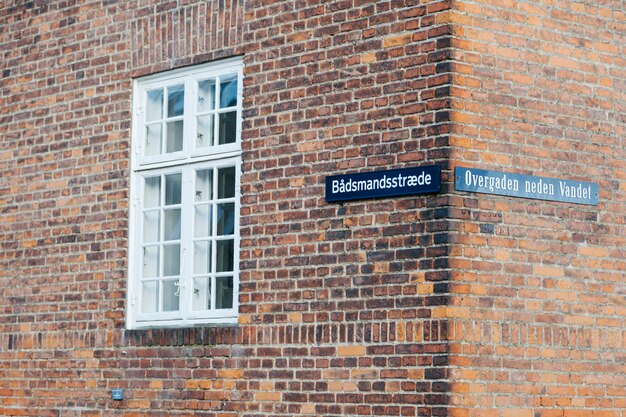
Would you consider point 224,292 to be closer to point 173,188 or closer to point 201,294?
point 201,294

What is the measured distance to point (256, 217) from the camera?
9938 mm

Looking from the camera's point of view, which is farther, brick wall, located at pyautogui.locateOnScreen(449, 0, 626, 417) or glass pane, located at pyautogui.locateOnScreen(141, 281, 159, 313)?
glass pane, located at pyautogui.locateOnScreen(141, 281, 159, 313)

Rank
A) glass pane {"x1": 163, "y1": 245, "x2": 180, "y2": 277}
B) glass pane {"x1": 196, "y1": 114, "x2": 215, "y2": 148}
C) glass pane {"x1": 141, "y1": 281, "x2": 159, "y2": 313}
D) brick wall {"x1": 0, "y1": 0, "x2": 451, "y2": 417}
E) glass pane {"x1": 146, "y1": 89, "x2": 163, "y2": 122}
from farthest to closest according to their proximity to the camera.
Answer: glass pane {"x1": 146, "y1": 89, "x2": 163, "y2": 122} → glass pane {"x1": 141, "y1": 281, "x2": 159, "y2": 313} → glass pane {"x1": 163, "y1": 245, "x2": 180, "y2": 277} → glass pane {"x1": 196, "y1": 114, "x2": 215, "y2": 148} → brick wall {"x1": 0, "y1": 0, "x2": 451, "y2": 417}

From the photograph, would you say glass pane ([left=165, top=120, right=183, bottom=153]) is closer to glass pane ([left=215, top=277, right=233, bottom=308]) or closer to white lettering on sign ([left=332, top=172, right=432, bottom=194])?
glass pane ([left=215, top=277, right=233, bottom=308])

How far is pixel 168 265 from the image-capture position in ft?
35.2

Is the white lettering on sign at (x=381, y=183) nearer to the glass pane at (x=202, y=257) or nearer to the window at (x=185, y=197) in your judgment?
the window at (x=185, y=197)

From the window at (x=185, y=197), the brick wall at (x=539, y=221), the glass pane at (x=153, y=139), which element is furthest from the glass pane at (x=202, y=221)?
the brick wall at (x=539, y=221)

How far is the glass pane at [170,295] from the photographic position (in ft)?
34.8

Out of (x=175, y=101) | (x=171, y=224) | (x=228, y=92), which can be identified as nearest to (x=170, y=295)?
(x=171, y=224)

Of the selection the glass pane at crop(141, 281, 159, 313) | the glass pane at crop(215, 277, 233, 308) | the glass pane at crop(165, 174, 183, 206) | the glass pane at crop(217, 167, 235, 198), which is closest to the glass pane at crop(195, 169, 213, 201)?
the glass pane at crop(217, 167, 235, 198)

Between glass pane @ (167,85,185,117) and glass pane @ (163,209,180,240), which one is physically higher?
glass pane @ (167,85,185,117)

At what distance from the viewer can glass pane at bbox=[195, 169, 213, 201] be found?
1052cm

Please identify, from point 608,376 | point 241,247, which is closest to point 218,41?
point 241,247

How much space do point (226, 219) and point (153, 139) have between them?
1.18m
